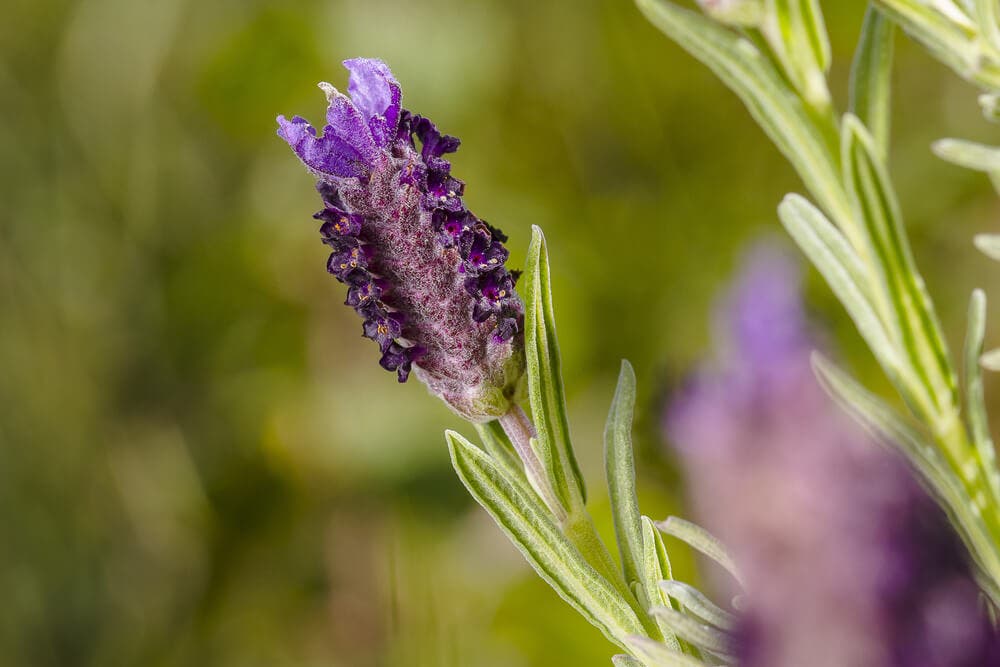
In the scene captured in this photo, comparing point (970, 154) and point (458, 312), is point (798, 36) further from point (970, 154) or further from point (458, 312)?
point (458, 312)

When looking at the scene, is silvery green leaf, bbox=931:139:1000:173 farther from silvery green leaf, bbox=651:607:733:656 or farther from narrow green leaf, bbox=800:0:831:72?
silvery green leaf, bbox=651:607:733:656

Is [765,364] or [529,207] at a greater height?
[529,207]

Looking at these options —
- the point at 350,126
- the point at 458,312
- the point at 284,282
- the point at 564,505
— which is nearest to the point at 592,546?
the point at 564,505

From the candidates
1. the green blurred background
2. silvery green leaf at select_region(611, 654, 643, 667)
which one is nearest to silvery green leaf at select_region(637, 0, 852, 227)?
silvery green leaf at select_region(611, 654, 643, 667)

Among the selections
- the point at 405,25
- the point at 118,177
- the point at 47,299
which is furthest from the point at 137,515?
the point at 405,25

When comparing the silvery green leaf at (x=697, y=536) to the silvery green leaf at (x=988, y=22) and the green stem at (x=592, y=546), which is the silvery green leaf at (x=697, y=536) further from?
the silvery green leaf at (x=988, y=22)

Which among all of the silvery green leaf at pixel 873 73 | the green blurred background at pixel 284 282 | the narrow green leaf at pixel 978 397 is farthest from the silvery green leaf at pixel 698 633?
the green blurred background at pixel 284 282

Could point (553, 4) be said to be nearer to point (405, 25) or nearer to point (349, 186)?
point (405, 25)
